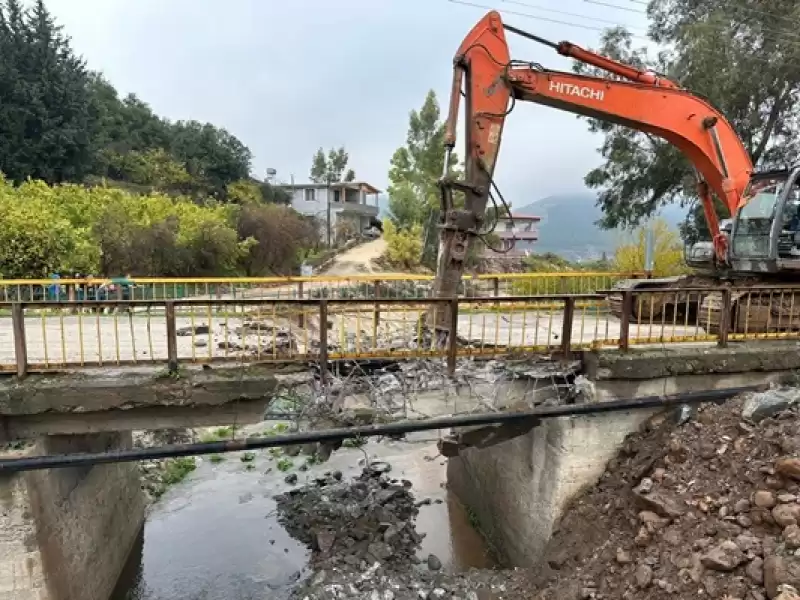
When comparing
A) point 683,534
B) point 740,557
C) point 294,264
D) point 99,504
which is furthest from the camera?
point 294,264

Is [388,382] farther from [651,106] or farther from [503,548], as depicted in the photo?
[651,106]

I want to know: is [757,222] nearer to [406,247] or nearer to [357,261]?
[406,247]

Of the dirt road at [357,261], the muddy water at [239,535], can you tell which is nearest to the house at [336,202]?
the dirt road at [357,261]

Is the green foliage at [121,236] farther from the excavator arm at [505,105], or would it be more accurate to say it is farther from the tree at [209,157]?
the tree at [209,157]

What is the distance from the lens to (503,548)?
27.8ft

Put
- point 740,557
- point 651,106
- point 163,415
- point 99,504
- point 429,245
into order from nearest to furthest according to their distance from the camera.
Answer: point 740,557, point 163,415, point 99,504, point 651,106, point 429,245

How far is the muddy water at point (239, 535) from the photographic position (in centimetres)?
803

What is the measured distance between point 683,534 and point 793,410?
2.07 meters

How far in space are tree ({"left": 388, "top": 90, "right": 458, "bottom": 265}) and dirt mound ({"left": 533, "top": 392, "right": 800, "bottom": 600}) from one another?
1157 inches

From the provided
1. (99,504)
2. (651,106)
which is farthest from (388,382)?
(651,106)

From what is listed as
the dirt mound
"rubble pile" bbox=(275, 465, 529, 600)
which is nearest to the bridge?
the dirt mound

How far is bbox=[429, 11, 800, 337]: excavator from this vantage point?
722cm

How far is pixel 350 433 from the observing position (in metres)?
6.05

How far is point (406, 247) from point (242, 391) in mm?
29768
